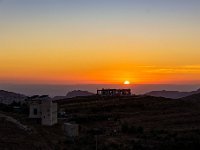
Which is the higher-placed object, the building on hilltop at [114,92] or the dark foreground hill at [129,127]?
the building on hilltop at [114,92]

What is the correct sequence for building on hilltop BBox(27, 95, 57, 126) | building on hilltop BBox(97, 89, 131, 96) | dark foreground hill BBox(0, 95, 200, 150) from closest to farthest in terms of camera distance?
dark foreground hill BBox(0, 95, 200, 150), building on hilltop BBox(27, 95, 57, 126), building on hilltop BBox(97, 89, 131, 96)

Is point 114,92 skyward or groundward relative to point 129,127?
skyward

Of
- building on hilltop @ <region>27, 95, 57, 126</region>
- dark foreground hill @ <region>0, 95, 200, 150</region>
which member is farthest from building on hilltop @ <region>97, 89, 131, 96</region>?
building on hilltop @ <region>27, 95, 57, 126</region>

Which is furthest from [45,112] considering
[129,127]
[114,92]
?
[114,92]

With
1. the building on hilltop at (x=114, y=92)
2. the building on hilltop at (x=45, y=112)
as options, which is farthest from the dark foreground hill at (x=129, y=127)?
the building on hilltop at (x=114, y=92)

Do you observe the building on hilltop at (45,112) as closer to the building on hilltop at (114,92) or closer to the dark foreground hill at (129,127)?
the dark foreground hill at (129,127)

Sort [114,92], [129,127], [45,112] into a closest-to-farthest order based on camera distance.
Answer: [45,112] → [129,127] → [114,92]

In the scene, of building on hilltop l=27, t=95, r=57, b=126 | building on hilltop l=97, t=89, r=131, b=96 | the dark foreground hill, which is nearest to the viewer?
the dark foreground hill

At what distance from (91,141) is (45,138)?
459cm

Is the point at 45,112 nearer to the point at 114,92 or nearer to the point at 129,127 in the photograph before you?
the point at 129,127

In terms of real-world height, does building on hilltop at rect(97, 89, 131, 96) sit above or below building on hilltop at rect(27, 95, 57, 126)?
above

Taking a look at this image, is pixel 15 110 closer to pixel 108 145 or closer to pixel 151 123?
pixel 151 123

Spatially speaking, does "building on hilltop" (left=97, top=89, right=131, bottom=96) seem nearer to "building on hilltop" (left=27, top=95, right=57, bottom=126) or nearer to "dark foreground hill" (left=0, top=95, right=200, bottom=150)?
"dark foreground hill" (left=0, top=95, right=200, bottom=150)

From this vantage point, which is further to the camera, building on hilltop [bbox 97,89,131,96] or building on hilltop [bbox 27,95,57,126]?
building on hilltop [bbox 97,89,131,96]
